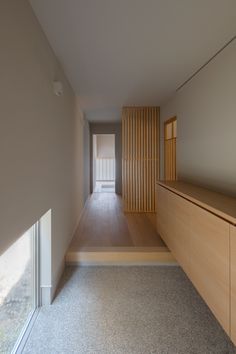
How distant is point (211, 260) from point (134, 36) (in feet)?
6.50

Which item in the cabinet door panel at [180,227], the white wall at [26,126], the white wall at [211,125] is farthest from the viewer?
the white wall at [211,125]

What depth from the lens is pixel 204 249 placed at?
1838mm

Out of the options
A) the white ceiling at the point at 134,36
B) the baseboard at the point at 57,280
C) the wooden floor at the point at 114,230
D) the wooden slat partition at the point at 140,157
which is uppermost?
the white ceiling at the point at 134,36

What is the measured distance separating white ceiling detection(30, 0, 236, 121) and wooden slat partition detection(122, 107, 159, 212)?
1.79 meters

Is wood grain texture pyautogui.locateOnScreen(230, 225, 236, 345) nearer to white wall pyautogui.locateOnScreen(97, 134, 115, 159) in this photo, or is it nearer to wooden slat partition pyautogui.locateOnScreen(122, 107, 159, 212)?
wooden slat partition pyautogui.locateOnScreen(122, 107, 159, 212)

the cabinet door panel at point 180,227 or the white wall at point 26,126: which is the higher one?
the white wall at point 26,126

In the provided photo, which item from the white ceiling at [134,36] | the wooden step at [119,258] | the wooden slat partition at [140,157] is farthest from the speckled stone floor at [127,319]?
the wooden slat partition at [140,157]

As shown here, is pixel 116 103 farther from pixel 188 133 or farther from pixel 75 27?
pixel 75 27

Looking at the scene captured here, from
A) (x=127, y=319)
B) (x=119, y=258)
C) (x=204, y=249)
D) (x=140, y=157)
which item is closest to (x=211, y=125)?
(x=204, y=249)

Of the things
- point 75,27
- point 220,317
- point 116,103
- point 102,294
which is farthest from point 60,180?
point 116,103

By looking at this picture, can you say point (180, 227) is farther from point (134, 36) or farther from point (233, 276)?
point (134, 36)

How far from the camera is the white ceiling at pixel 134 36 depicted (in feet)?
5.98

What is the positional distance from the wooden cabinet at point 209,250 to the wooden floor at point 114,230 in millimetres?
993

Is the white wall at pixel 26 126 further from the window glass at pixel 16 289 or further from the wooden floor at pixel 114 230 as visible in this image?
the wooden floor at pixel 114 230
